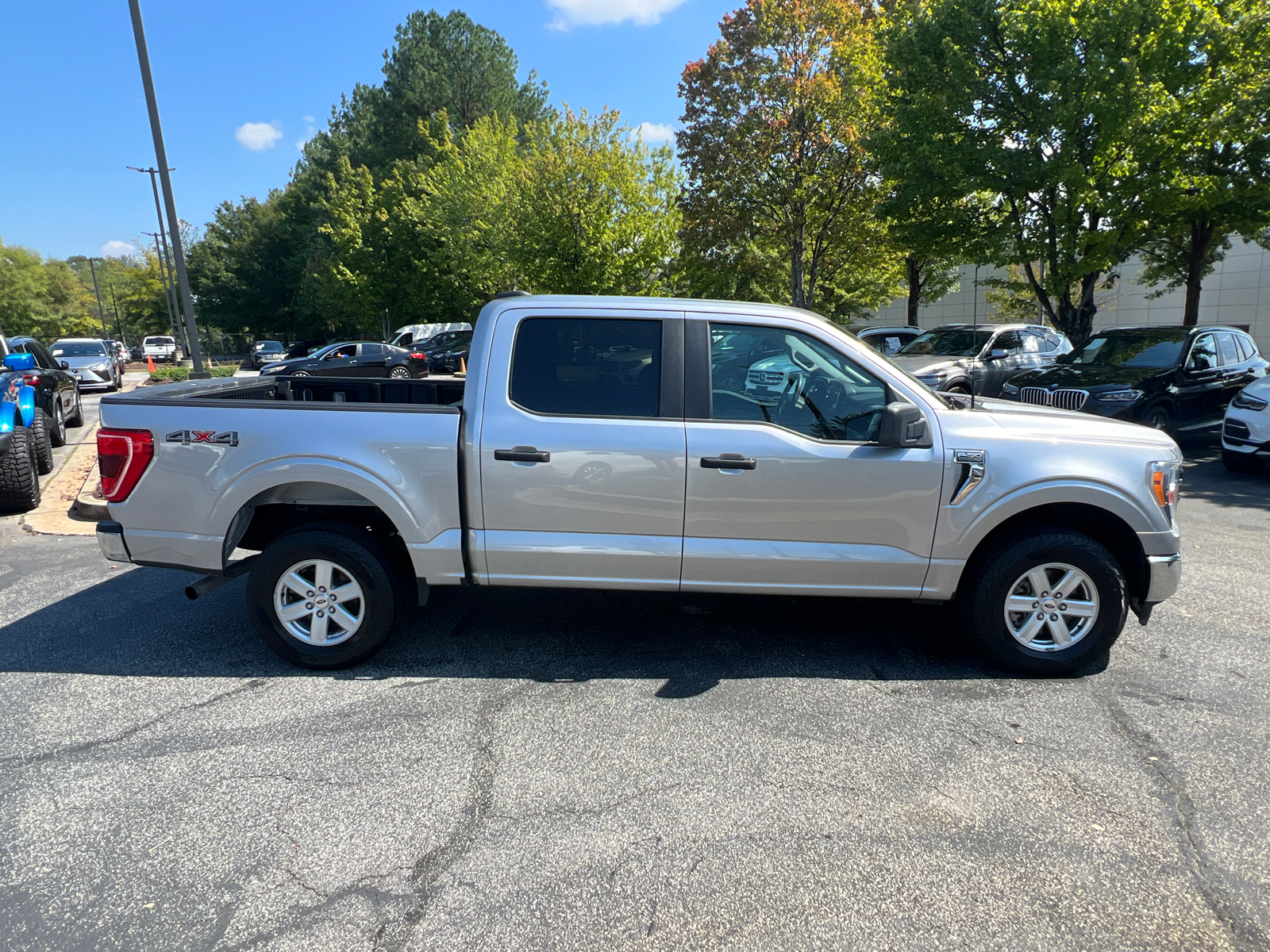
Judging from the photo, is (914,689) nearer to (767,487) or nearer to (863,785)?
(863,785)

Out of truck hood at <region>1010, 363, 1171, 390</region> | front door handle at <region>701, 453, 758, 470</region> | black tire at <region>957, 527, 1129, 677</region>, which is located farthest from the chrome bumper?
truck hood at <region>1010, 363, 1171, 390</region>

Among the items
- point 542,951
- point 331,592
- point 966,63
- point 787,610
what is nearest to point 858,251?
point 966,63

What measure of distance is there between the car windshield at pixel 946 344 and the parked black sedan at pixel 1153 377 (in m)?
2.31

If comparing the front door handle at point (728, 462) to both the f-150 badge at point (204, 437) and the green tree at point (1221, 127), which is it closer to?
the f-150 badge at point (204, 437)

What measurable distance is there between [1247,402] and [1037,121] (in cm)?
683

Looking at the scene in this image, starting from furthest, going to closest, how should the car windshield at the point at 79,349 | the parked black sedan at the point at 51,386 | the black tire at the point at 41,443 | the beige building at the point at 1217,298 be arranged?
the beige building at the point at 1217,298, the car windshield at the point at 79,349, the parked black sedan at the point at 51,386, the black tire at the point at 41,443

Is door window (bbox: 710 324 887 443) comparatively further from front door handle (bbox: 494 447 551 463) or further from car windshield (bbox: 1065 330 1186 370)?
car windshield (bbox: 1065 330 1186 370)

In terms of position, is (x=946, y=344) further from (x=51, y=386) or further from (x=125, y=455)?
(x=51, y=386)

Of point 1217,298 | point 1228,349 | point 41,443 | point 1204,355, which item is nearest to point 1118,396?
point 1204,355

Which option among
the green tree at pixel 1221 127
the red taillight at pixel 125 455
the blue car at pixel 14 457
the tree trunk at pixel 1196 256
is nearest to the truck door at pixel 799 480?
the red taillight at pixel 125 455

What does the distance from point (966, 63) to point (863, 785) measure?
14.6 meters

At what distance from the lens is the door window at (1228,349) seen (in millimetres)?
10883

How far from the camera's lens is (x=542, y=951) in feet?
7.45

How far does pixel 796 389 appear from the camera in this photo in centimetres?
400
